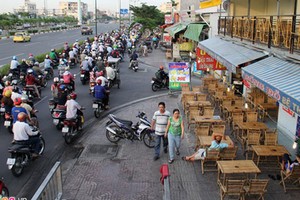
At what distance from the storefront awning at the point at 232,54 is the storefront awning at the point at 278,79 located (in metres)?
0.81

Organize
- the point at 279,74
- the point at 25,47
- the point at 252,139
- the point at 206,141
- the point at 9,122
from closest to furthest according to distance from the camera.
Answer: the point at 279,74 < the point at 206,141 < the point at 252,139 < the point at 9,122 < the point at 25,47

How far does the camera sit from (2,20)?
8112 cm

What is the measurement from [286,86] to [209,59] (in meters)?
11.1

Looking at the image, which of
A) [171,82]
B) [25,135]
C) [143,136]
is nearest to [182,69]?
[171,82]

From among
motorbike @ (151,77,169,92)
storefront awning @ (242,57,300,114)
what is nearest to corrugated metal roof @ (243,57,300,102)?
storefront awning @ (242,57,300,114)

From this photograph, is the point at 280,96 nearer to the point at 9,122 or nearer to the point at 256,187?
the point at 256,187

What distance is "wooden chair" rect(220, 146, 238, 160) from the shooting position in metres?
9.31

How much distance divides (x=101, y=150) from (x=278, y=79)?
5608 mm

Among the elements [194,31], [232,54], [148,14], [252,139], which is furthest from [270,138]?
[148,14]

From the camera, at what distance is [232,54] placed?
13031 millimetres

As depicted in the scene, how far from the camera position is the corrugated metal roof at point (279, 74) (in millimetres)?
7297

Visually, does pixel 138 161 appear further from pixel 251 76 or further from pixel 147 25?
pixel 147 25

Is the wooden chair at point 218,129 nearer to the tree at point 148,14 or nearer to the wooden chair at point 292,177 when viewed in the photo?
the wooden chair at point 292,177

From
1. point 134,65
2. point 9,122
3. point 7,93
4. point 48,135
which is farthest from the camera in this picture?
point 134,65
